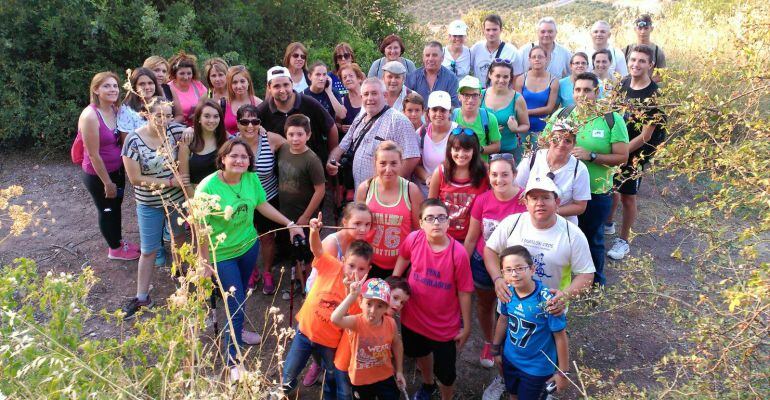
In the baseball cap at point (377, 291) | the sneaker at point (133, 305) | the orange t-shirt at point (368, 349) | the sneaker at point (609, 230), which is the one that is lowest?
the sneaker at point (133, 305)

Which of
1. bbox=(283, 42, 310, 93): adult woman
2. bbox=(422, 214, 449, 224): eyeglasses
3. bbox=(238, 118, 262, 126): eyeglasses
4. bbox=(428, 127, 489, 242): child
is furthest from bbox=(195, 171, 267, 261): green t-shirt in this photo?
bbox=(283, 42, 310, 93): adult woman

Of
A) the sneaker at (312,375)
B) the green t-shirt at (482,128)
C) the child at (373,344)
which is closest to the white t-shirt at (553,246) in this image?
the child at (373,344)

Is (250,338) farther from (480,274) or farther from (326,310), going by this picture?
(480,274)

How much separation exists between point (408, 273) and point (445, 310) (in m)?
0.42

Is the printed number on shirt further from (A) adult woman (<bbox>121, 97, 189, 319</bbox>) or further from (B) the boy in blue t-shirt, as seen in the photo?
(A) adult woman (<bbox>121, 97, 189, 319</bbox>)

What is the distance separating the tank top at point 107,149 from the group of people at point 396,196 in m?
0.01

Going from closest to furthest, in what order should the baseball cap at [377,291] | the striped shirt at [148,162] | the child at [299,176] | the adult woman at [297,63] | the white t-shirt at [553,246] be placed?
the baseball cap at [377,291], the white t-shirt at [553,246], the striped shirt at [148,162], the child at [299,176], the adult woman at [297,63]

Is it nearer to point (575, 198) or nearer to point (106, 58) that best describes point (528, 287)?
point (575, 198)

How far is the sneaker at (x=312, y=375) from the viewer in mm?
4012

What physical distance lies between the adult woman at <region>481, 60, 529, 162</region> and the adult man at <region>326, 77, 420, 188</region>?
104 centimetres

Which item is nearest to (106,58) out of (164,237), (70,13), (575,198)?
(70,13)

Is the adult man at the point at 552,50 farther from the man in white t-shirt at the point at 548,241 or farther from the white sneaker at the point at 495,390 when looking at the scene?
the white sneaker at the point at 495,390

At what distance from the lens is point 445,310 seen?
3.66 metres

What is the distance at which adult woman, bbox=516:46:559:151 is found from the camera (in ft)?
19.1
